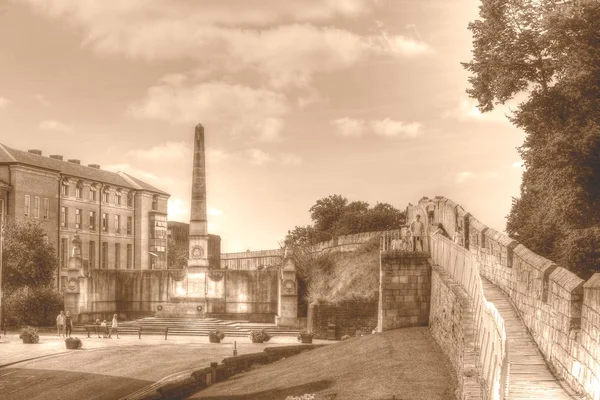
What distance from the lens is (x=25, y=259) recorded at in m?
66.2

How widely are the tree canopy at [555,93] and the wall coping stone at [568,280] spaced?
17.4 m

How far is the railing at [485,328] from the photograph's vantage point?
12.4m

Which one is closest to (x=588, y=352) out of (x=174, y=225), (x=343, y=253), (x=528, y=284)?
(x=528, y=284)

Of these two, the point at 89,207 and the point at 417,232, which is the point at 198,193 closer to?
the point at 417,232

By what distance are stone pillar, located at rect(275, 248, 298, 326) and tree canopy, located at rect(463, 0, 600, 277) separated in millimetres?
25508

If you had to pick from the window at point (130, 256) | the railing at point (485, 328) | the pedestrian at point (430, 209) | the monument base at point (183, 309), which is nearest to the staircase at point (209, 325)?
the monument base at point (183, 309)

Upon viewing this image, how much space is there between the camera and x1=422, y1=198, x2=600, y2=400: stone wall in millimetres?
12492

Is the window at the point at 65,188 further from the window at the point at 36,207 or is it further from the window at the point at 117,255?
the window at the point at 117,255

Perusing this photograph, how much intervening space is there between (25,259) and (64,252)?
25.6 meters

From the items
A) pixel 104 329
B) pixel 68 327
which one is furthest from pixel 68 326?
pixel 104 329

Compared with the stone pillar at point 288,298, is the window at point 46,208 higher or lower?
higher

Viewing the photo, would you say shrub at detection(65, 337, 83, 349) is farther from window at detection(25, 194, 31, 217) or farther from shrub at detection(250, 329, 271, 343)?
window at detection(25, 194, 31, 217)

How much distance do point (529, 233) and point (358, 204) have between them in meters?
60.3

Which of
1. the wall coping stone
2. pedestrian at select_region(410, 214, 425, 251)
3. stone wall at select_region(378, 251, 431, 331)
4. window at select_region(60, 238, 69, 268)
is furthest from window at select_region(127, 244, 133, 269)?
the wall coping stone
